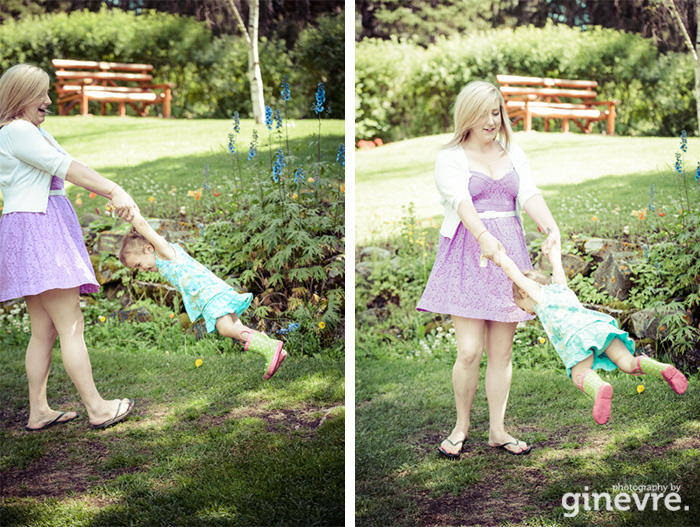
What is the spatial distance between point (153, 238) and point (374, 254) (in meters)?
2.04

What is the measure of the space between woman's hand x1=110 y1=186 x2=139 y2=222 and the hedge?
0.85 metres

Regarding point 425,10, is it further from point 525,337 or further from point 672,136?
point 525,337

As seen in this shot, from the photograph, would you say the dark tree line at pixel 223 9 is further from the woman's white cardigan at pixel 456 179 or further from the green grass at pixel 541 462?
the green grass at pixel 541 462

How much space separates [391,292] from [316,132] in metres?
1.54

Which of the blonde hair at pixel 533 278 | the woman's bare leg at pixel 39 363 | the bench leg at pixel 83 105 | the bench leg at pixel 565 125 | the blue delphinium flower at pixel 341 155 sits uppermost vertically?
the bench leg at pixel 83 105

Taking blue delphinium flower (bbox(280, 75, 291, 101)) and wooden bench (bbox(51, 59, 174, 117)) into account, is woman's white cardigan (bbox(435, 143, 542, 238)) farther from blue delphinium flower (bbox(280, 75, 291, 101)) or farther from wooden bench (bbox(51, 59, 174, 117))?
wooden bench (bbox(51, 59, 174, 117))

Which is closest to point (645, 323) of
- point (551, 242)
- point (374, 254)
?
point (551, 242)

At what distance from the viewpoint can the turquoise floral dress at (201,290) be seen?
10.3ft

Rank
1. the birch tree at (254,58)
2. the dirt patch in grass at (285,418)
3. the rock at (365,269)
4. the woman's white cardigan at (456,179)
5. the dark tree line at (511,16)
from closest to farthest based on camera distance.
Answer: the woman's white cardigan at (456,179)
the dirt patch in grass at (285,418)
the birch tree at (254,58)
the dark tree line at (511,16)
the rock at (365,269)

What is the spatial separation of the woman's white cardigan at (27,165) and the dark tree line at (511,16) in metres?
2.49

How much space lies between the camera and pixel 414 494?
3367mm

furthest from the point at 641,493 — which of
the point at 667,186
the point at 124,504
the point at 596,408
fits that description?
the point at 124,504

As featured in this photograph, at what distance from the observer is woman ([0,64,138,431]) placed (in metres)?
3.12

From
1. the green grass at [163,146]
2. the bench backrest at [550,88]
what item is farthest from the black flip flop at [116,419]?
the bench backrest at [550,88]
